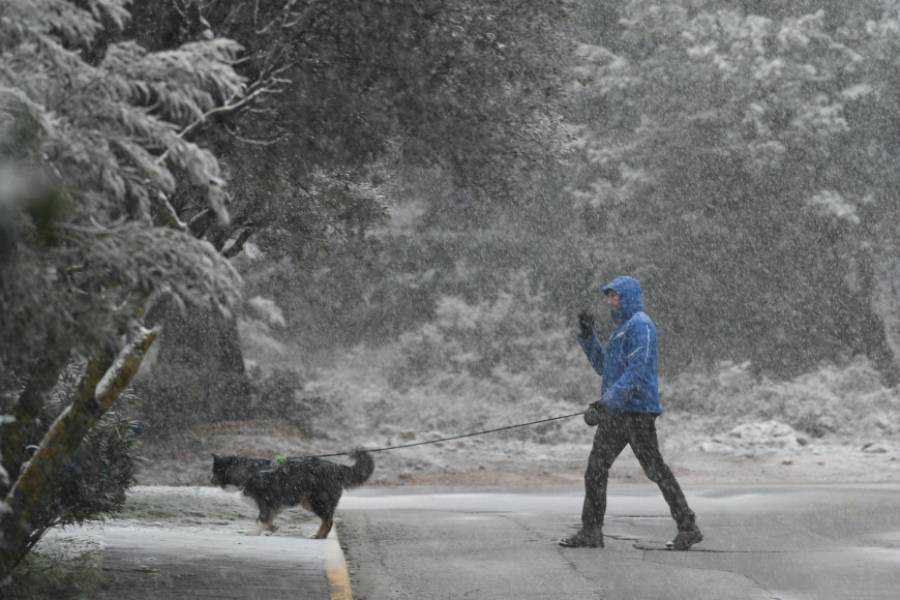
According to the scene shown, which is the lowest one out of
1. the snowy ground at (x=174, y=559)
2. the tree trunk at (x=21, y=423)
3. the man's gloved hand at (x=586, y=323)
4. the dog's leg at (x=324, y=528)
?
the snowy ground at (x=174, y=559)

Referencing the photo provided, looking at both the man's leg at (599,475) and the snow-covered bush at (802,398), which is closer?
the man's leg at (599,475)

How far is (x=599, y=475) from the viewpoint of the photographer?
9812 millimetres

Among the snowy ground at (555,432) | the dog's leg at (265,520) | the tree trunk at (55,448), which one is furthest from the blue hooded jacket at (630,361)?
the snowy ground at (555,432)

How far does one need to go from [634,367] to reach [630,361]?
61mm

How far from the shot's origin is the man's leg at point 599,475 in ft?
32.0

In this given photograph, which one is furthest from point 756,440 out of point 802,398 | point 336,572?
point 336,572

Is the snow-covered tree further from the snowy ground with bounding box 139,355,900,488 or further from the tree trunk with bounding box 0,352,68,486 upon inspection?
the snowy ground with bounding box 139,355,900,488

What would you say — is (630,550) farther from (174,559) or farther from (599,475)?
(174,559)

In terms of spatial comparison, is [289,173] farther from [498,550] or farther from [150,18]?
[498,550]

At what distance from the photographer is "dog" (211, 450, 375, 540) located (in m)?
10.6

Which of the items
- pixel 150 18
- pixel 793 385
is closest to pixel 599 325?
pixel 793 385

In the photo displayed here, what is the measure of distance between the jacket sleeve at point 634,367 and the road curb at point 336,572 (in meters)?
2.18

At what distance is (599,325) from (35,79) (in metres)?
26.4

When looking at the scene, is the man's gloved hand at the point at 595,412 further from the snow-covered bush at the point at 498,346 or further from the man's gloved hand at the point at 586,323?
the snow-covered bush at the point at 498,346
